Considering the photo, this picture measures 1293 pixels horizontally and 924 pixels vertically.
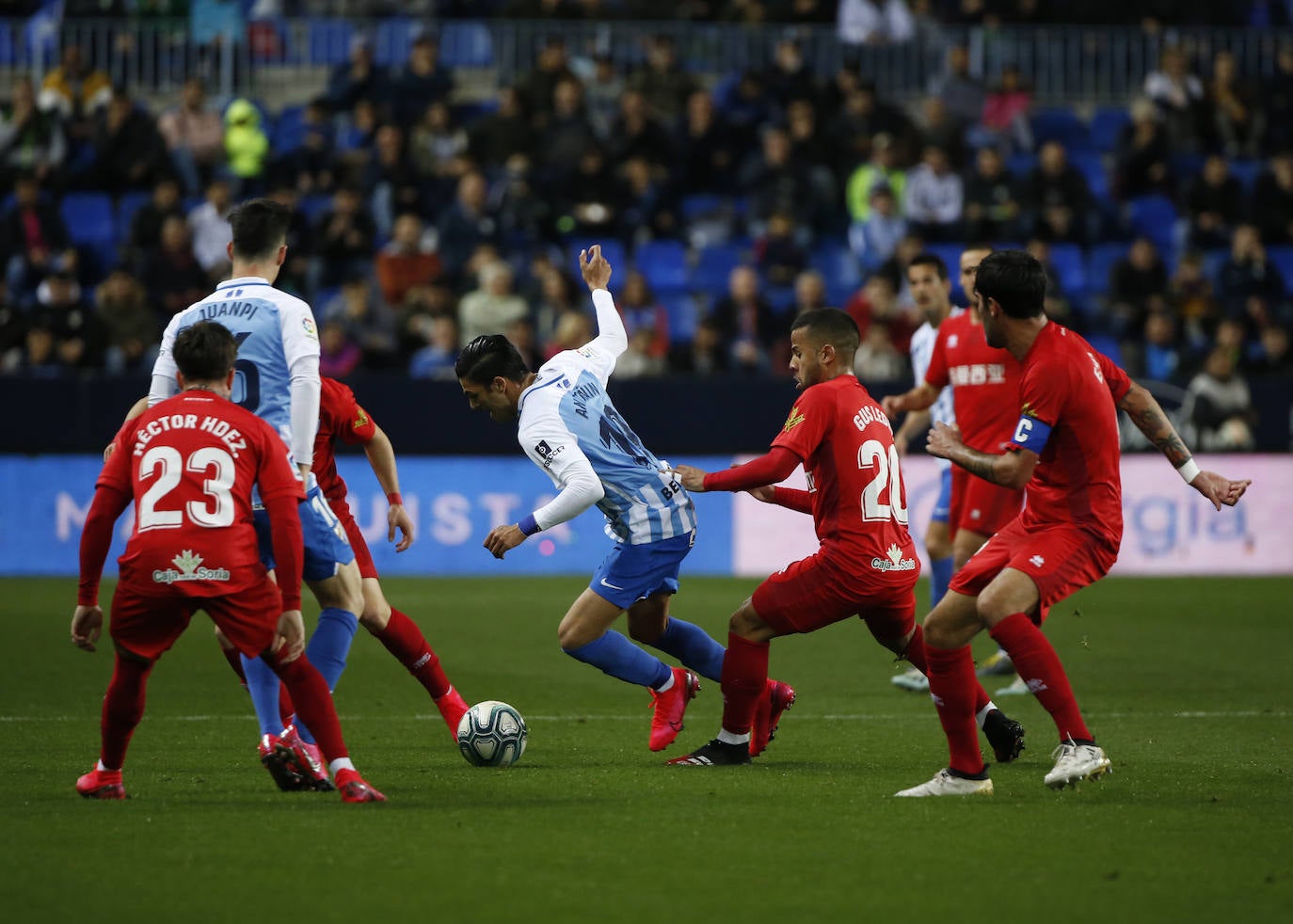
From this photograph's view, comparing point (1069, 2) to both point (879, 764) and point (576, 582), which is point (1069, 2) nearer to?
point (576, 582)

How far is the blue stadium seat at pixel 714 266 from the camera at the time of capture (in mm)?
18375

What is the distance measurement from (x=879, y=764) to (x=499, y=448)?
9.02 metres

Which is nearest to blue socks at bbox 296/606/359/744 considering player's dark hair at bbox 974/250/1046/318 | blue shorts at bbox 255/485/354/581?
blue shorts at bbox 255/485/354/581

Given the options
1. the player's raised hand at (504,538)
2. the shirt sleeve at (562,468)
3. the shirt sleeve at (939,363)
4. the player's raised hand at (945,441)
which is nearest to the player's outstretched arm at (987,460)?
the player's raised hand at (945,441)

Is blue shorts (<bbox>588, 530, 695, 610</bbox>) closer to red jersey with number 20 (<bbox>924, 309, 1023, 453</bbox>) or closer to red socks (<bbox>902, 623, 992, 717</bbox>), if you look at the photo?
red socks (<bbox>902, 623, 992, 717</bbox>)

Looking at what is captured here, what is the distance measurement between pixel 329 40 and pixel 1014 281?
51.8 feet

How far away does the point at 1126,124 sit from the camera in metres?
20.1

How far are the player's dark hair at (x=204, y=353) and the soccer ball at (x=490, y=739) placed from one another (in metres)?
1.88

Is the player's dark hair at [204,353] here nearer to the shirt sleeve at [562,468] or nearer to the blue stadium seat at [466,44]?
A: the shirt sleeve at [562,468]

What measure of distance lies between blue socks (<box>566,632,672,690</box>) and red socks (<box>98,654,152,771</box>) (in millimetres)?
1900

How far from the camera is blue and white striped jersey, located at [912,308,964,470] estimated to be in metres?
9.98

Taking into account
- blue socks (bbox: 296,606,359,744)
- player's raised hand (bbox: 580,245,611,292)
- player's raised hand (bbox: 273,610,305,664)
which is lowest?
blue socks (bbox: 296,606,359,744)

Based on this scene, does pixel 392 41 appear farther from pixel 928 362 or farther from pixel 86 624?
pixel 86 624

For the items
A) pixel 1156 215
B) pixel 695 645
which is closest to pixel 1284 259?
pixel 1156 215
